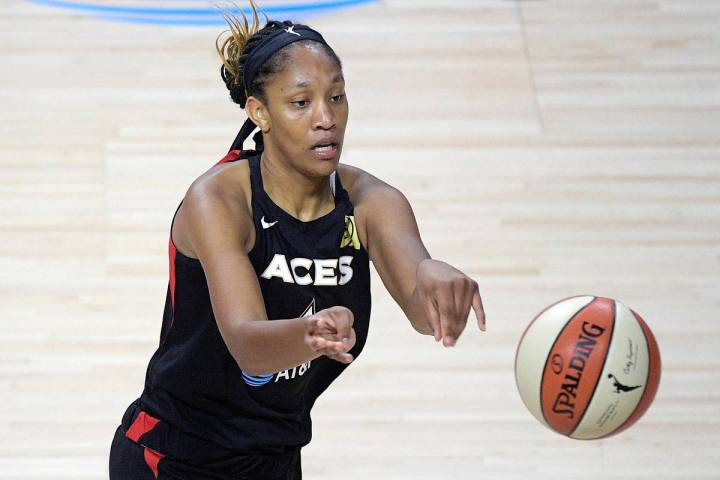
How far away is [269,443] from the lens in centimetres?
282

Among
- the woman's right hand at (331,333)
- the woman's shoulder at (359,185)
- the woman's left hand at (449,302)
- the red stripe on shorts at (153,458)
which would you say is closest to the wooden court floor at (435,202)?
the red stripe on shorts at (153,458)

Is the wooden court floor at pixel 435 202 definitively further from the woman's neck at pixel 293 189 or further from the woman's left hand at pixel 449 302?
the woman's left hand at pixel 449 302

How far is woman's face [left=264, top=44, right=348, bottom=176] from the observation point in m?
2.55

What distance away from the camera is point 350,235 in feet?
8.84

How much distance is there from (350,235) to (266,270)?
8.3 inches

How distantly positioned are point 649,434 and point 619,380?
174cm

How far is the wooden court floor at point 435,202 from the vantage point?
4.52 meters

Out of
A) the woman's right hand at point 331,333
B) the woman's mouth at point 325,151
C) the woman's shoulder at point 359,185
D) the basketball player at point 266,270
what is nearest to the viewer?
the woman's right hand at point 331,333

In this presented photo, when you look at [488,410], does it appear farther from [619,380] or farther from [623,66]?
[623,66]

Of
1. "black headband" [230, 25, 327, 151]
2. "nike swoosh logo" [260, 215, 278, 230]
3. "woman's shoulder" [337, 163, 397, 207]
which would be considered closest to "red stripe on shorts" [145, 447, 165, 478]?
"nike swoosh logo" [260, 215, 278, 230]

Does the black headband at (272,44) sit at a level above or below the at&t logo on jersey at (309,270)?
above

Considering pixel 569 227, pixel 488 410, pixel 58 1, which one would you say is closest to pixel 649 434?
pixel 488 410

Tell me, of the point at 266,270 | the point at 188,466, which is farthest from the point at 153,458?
the point at 266,270

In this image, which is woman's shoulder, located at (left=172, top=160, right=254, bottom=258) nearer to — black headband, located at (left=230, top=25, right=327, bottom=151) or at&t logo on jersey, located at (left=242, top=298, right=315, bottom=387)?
black headband, located at (left=230, top=25, right=327, bottom=151)
